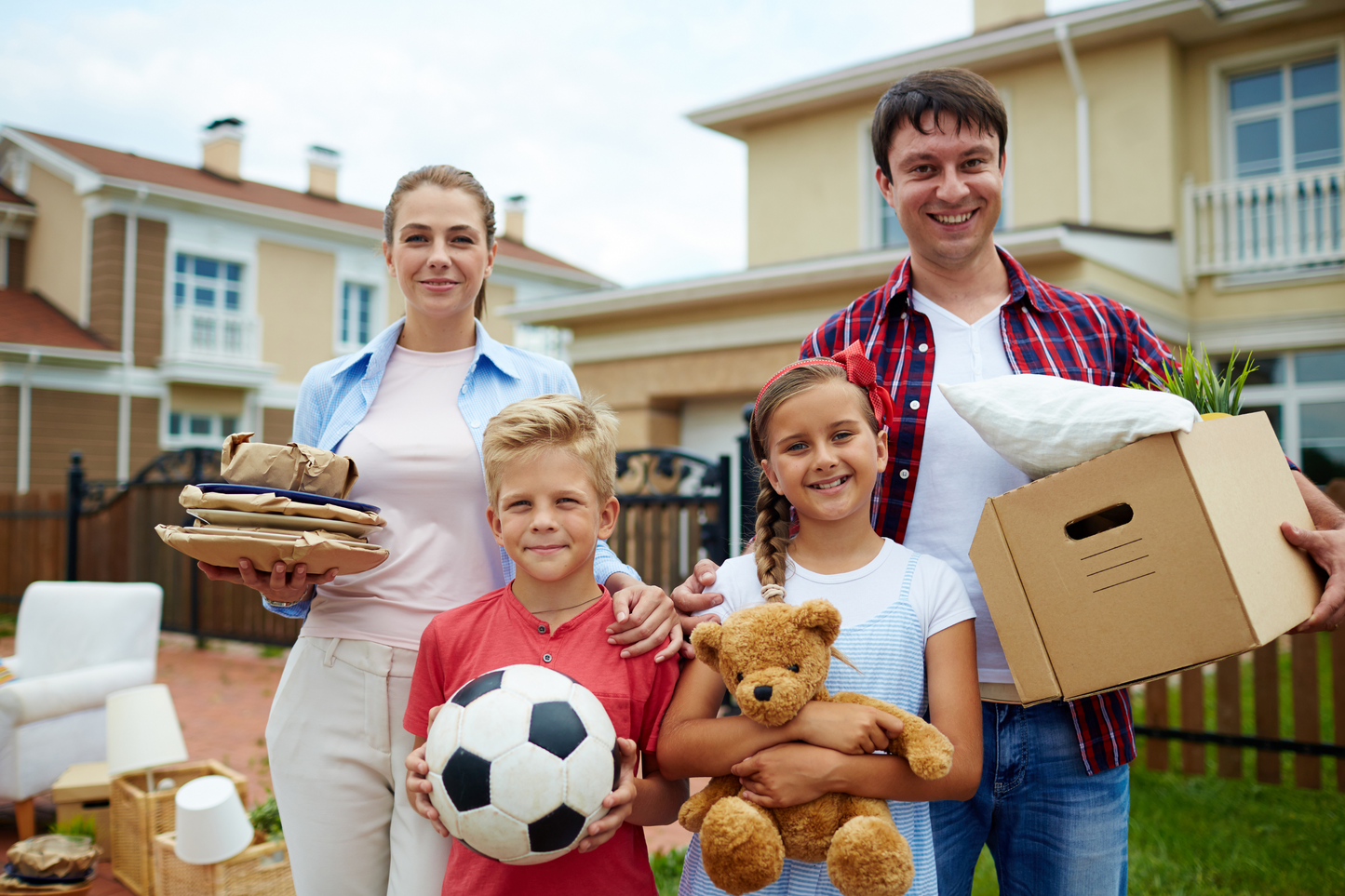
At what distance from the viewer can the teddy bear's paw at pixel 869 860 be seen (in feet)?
5.14

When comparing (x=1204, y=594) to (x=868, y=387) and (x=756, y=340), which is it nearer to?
(x=868, y=387)

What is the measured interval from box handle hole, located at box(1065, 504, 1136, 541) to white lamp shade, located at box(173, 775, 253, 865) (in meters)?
3.38

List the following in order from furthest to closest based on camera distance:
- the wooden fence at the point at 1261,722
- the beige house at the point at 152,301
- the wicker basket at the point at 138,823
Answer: the beige house at the point at 152,301 < the wooden fence at the point at 1261,722 < the wicker basket at the point at 138,823

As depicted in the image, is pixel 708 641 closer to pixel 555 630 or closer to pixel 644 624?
pixel 644 624

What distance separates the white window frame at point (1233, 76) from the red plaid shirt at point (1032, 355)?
10.2 m

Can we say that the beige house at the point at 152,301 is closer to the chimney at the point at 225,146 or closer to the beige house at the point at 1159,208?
the chimney at the point at 225,146

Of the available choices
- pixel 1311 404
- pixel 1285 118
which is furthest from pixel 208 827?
pixel 1285 118

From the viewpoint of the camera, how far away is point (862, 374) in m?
1.99

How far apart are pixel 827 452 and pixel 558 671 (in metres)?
0.70

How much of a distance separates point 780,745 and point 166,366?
18390 mm

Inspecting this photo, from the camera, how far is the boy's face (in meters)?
1.92

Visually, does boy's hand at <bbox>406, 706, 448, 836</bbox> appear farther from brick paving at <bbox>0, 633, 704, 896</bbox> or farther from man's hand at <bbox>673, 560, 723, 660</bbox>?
brick paving at <bbox>0, 633, 704, 896</bbox>

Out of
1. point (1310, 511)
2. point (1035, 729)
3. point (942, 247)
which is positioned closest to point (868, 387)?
point (942, 247)

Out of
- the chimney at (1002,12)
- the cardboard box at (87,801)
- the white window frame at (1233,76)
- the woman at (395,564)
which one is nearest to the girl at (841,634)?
the woman at (395,564)
